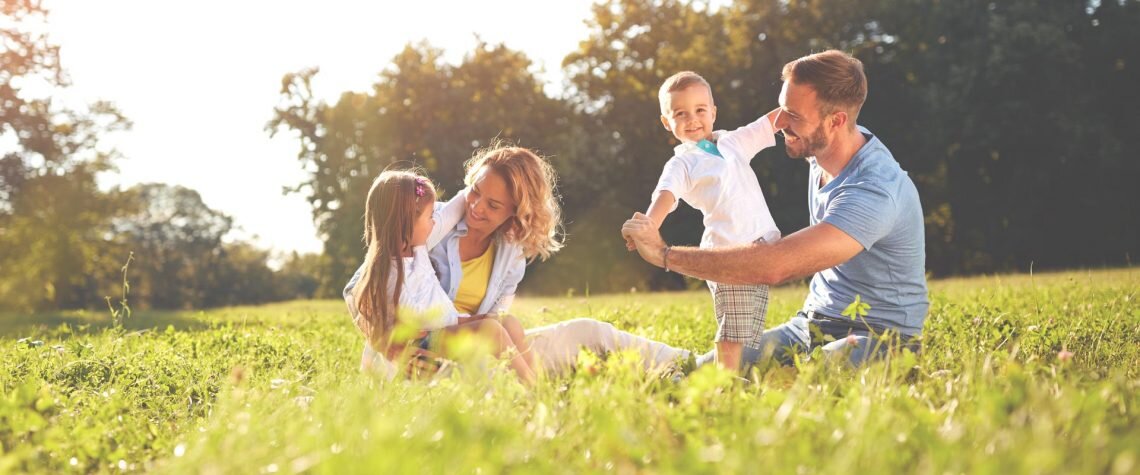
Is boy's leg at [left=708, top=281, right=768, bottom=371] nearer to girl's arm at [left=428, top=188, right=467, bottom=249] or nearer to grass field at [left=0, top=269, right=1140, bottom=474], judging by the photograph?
grass field at [left=0, top=269, right=1140, bottom=474]

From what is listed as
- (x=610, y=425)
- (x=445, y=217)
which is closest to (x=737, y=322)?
(x=445, y=217)

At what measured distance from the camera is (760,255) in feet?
16.1

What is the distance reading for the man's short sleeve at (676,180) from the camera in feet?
18.5

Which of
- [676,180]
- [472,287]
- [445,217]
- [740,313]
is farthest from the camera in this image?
[472,287]

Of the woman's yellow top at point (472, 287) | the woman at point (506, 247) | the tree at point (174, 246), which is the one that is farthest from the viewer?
the tree at point (174, 246)

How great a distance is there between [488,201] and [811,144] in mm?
1961

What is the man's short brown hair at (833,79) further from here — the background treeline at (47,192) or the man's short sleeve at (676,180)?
the background treeline at (47,192)

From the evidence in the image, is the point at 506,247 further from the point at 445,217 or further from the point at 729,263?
the point at 729,263

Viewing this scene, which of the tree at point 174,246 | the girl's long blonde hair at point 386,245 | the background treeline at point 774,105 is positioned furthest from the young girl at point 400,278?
the tree at point 174,246

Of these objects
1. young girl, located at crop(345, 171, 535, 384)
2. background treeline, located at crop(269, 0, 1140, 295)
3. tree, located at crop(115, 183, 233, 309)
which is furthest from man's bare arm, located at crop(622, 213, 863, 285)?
tree, located at crop(115, 183, 233, 309)

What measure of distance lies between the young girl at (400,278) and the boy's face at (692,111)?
1544 mm

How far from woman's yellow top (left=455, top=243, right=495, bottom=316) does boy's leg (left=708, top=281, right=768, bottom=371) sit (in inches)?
63.8

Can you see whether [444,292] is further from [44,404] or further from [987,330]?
[987,330]

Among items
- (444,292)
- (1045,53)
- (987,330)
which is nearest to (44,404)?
(444,292)
